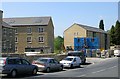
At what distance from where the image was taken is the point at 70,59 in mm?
36344

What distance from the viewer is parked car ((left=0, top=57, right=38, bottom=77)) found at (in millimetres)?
22156

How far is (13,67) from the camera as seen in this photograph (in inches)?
890

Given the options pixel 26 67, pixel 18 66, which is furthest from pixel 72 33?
pixel 18 66

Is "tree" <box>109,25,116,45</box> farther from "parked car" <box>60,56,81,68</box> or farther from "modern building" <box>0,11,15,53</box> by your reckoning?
"parked car" <box>60,56,81,68</box>

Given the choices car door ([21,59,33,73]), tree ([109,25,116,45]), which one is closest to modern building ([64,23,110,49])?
tree ([109,25,116,45])

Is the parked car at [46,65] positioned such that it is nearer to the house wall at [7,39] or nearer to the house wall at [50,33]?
the house wall at [7,39]

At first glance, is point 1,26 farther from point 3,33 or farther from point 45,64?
point 45,64

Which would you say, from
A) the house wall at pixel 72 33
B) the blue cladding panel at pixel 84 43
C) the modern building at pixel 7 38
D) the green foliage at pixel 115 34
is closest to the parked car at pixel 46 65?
the modern building at pixel 7 38

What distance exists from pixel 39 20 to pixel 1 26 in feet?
70.2

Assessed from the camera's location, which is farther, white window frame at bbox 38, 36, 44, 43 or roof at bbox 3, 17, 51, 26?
roof at bbox 3, 17, 51, 26

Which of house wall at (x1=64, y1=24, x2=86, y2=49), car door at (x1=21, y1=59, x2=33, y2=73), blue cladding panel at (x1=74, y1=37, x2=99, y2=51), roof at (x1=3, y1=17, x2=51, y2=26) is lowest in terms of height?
car door at (x1=21, y1=59, x2=33, y2=73)

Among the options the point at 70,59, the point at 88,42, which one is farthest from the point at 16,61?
the point at 88,42

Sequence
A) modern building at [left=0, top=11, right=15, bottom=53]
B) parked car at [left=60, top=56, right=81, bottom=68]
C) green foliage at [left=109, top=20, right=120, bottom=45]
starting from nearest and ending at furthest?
parked car at [left=60, top=56, right=81, bottom=68]
modern building at [left=0, top=11, right=15, bottom=53]
green foliage at [left=109, top=20, right=120, bottom=45]

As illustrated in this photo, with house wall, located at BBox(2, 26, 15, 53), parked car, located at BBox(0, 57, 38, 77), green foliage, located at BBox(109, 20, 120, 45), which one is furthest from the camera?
green foliage, located at BBox(109, 20, 120, 45)
